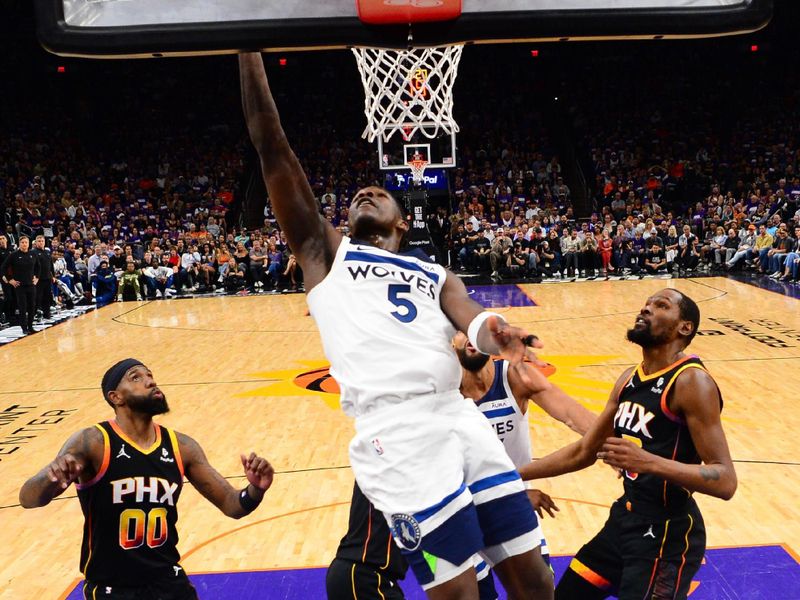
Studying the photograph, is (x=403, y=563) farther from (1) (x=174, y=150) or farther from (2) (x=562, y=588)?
(1) (x=174, y=150)

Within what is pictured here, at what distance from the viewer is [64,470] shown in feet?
10.4

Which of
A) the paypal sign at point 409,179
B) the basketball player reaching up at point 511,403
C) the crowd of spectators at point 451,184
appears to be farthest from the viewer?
the paypal sign at point 409,179

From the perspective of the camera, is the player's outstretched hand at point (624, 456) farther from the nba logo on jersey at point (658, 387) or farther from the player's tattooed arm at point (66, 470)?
the player's tattooed arm at point (66, 470)

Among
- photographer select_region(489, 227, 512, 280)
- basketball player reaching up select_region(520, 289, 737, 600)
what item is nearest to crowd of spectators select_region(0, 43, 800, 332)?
photographer select_region(489, 227, 512, 280)

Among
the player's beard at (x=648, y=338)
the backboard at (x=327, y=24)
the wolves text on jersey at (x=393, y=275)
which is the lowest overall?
the player's beard at (x=648, y=338)

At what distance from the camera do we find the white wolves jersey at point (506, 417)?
391cm

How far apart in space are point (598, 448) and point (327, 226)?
5.33ft

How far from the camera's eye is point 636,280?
1911cm

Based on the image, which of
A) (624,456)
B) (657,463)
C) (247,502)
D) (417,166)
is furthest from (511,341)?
(417,166)

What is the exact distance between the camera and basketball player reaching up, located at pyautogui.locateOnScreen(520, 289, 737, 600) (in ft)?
10.5

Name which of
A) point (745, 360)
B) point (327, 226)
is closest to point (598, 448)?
point (327, 226)

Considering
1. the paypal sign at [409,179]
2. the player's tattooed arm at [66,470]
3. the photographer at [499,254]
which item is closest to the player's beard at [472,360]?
the player's tattooed arm at [66,470]

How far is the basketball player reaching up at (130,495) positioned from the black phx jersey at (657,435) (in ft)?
4.85

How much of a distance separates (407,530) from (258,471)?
3.66 ft
